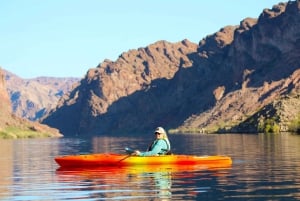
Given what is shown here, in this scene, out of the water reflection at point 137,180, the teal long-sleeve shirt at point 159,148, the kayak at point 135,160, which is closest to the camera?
the water reflection at point 137,180

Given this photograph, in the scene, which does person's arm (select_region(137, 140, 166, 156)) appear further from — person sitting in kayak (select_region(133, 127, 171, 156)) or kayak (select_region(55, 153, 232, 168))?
kayak (select_region(55, 153, 232, 168))

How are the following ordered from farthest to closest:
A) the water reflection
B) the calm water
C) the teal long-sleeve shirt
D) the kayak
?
the kayak < the teal long-sleeve shirt < the water reflection < the calm water

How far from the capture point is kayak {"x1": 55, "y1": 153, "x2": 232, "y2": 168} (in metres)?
47.5

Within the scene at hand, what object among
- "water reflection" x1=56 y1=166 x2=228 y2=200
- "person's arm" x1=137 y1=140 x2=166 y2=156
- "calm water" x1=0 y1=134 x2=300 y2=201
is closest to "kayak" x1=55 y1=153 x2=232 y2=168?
"person's arm" x1=137 y1=140 x2=166 y2=156

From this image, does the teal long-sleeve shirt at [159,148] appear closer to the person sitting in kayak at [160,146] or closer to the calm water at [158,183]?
the person sitting in kayak at [160,146]

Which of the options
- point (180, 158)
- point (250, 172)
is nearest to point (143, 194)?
point (250, 172)

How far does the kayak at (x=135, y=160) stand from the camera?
47500 mm

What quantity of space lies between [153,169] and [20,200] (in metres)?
15.6

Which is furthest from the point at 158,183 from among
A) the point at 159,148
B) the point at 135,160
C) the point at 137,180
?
the point at 135,160

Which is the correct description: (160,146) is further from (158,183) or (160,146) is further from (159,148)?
(158,183)

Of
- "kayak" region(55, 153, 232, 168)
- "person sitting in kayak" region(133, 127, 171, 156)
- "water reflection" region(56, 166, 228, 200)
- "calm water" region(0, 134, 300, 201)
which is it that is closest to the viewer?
"calm water" region(0, 134, 300, 201)

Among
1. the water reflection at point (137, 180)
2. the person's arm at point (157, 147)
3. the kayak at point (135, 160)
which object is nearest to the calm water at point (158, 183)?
the water reflection at point (137, 180)

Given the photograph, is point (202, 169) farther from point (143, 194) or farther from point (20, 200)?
point (20, 200)

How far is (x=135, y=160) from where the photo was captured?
47.9m
